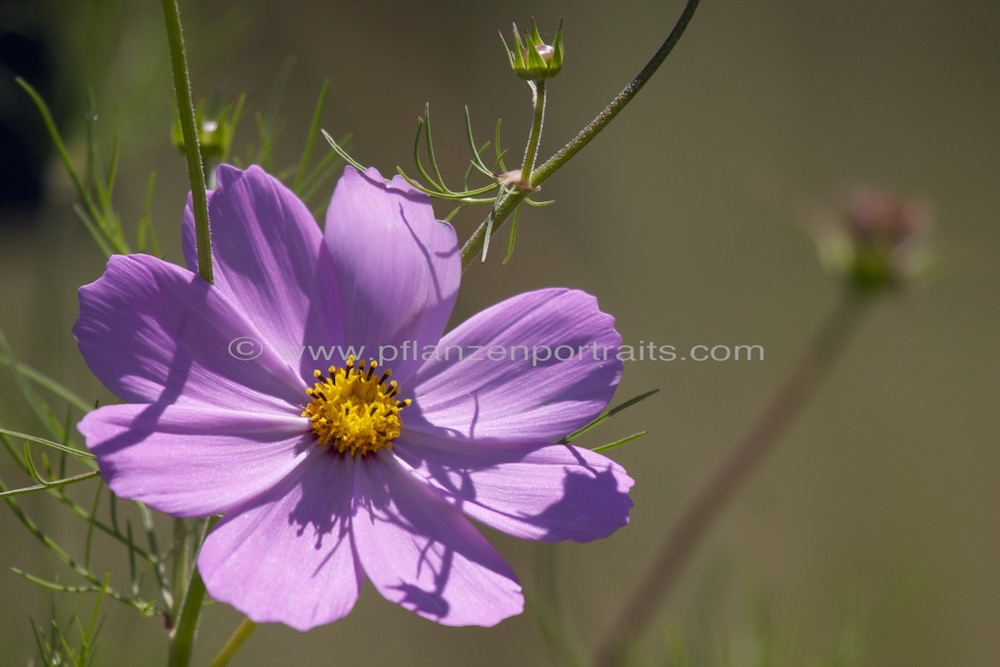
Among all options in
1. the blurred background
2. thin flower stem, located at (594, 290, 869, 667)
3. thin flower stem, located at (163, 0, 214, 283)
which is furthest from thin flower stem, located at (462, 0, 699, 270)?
the blurred background

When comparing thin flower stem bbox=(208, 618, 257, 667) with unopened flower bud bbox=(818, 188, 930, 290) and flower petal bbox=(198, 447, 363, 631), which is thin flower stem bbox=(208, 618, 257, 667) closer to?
flower petal bbox=(198, 447, 363, 631)

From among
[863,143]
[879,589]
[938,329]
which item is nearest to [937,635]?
[879,589]

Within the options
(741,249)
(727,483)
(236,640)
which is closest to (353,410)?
(236,640)

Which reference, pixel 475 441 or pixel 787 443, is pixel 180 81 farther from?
pixel 787 443

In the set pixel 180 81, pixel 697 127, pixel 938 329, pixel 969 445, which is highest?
pixel 697 127

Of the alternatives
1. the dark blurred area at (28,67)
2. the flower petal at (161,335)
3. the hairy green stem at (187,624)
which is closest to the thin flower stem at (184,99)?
the flower petal at (161,335)

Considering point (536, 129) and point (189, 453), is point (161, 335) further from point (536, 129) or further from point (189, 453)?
point (536, 129)
